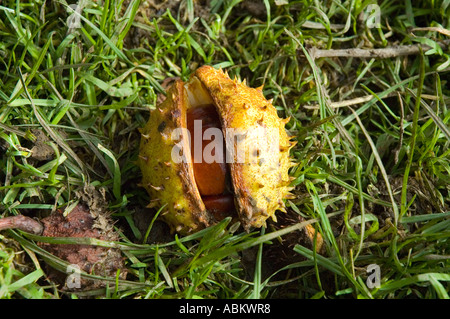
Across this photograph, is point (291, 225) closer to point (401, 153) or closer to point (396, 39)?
point (401, 153)

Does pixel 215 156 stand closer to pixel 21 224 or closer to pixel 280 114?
pixel 280 114

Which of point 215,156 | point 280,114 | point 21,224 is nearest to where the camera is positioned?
point 215,156

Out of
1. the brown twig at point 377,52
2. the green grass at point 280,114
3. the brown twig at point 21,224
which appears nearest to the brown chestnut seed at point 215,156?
the green grass at point 280,114

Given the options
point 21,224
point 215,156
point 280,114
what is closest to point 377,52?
point 280,114

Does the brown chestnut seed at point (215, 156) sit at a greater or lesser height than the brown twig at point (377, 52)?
lesser

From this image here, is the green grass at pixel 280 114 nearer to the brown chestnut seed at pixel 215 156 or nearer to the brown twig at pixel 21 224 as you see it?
the brown twig at pixel 21 224

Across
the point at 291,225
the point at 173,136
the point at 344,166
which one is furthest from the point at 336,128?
the point at 173,136
